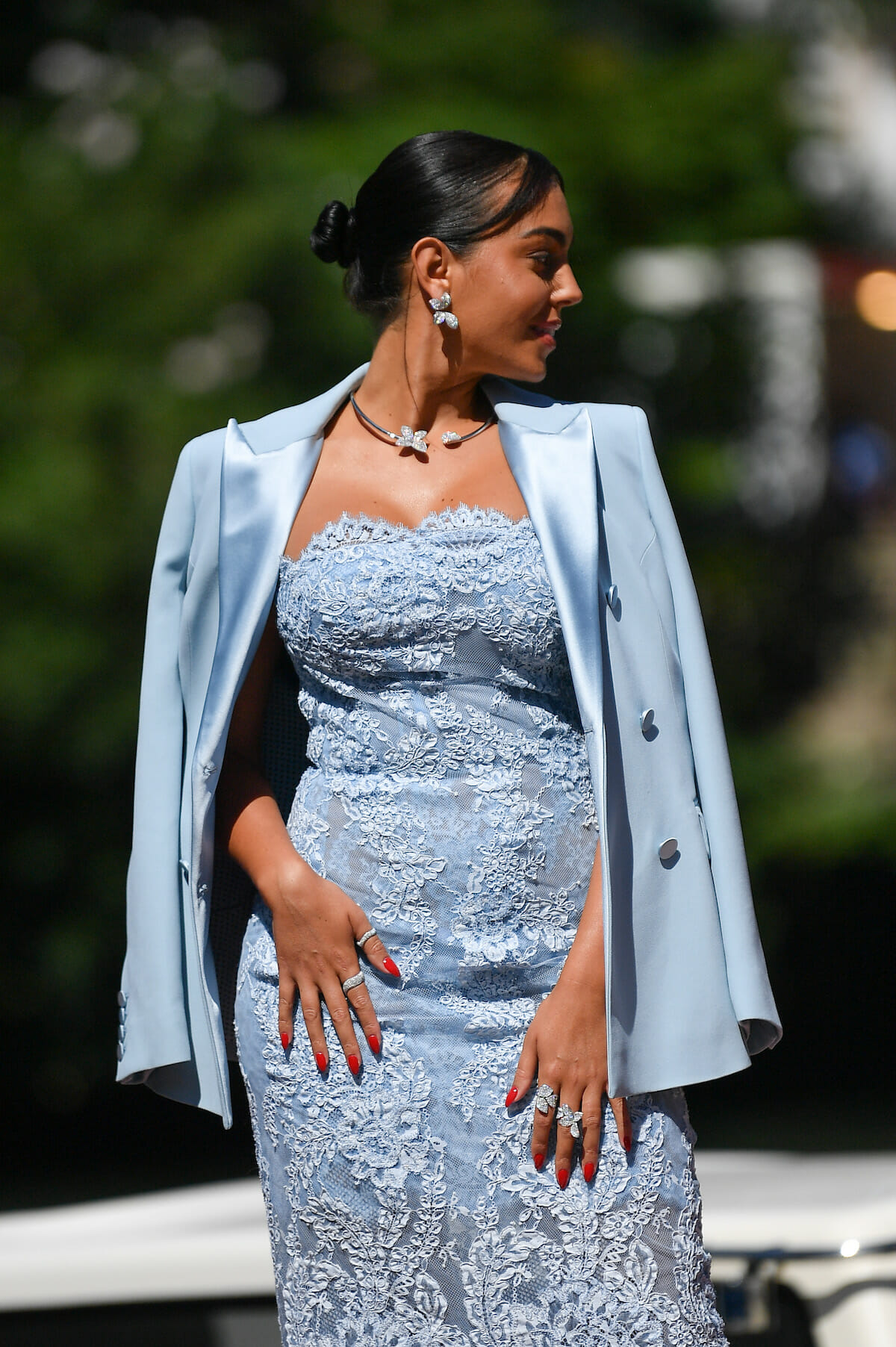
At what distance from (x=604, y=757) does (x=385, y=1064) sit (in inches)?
17.4

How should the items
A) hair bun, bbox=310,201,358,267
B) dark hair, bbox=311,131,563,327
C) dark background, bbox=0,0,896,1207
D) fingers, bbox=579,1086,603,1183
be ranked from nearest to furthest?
fingers, bbox=579,1086,603,1183
dark hair, bbox=311,131,563,327
hair bun, bbox=310,201,358,267
dark background, bbox=0,0,896,1207

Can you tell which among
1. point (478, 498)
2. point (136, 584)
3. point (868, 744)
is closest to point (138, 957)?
point (478, 498)

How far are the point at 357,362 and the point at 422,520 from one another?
3.73 meters

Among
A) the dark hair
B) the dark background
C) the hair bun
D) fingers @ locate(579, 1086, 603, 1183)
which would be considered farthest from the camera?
the dark background

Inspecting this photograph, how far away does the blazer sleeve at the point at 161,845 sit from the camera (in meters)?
1.88

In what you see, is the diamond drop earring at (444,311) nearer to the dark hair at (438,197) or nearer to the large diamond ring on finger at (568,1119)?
the dark hair at (438,197)

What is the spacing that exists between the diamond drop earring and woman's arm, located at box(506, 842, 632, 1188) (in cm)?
69

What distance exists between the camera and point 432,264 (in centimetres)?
186

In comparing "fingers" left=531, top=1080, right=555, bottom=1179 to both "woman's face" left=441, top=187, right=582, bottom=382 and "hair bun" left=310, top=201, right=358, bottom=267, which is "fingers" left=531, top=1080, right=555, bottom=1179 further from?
"hair bun" left=310, top=201, right=358, bottom=267

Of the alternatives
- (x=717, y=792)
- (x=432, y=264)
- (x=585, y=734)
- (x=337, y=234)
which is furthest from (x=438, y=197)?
(x=717, y=792)

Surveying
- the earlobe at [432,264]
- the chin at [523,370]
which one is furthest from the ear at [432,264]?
the chin at [523,370]

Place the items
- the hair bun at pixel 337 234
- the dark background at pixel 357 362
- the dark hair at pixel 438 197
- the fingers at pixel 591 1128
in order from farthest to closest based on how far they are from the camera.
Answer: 1. the dark background at pixel 357 362
2. the hair bun at pixel 337 234
3. the dark hair at pixel 438 197
4. the fingers at pixel 591 1128

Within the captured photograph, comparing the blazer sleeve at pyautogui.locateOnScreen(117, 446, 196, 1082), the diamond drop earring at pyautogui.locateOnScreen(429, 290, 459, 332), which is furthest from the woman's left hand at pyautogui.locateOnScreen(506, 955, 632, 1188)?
the diamond drop earring at pyautogui.locateOnScreen(429, 290, 459, 332)

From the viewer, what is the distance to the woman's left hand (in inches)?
67.9
